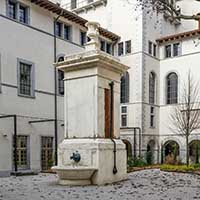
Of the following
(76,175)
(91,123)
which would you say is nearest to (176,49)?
(91,123)

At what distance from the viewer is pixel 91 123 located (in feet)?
42.1

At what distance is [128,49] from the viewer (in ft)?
114

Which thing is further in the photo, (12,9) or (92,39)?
(12,9)

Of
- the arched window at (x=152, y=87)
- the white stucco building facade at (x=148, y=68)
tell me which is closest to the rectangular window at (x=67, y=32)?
the white stucco building facade at (x=148, y=68)

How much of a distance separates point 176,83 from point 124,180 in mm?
22830

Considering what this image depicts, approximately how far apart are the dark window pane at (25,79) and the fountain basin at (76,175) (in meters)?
12.1

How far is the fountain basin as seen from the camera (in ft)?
39.6

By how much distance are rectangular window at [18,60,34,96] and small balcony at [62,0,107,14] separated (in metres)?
15.9

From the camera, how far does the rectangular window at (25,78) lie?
2350 centimetres

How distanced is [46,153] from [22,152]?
224cm

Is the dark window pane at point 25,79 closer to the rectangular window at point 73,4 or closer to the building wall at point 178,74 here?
the building wall at point 178,74

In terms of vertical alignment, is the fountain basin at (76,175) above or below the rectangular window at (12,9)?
below

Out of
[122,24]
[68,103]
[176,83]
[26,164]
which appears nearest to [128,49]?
[122,24]

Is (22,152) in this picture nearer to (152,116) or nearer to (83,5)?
→ (152,116)
